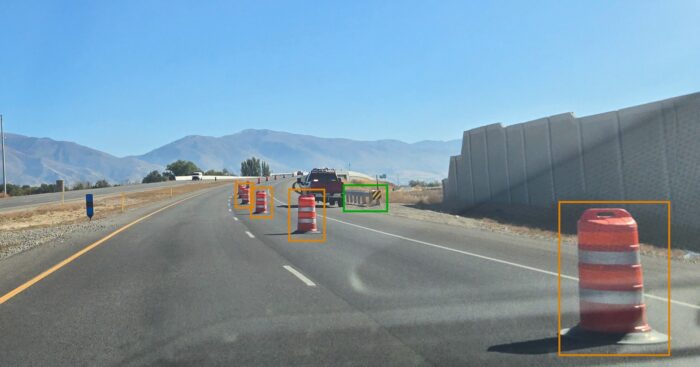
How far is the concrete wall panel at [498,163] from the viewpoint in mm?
33469

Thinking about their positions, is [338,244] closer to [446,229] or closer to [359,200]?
[446,229]

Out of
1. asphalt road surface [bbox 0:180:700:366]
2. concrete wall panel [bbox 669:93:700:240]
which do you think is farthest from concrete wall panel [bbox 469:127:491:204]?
asphalt road surface [bbox 0:180:700:366]

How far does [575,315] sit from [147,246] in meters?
12.8

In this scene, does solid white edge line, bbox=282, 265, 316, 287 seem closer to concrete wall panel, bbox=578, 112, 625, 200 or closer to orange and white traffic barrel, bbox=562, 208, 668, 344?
orange and white traffic barrel, bbox=562, 208, 668, 344

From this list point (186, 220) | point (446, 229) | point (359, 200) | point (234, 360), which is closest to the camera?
point (234, 360)

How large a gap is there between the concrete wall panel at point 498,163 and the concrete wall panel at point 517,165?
462 millimetres

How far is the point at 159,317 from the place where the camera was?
29.6 ft

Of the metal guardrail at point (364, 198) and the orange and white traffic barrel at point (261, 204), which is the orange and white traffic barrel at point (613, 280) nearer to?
the orange and white traffic barrel at point (261, 204)

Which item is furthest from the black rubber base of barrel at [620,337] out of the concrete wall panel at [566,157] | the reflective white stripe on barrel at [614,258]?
the concrete wall panel at [566,157]

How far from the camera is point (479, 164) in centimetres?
3681

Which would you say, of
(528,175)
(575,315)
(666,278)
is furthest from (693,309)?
(528,175)

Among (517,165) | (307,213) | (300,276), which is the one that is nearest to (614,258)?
(300,276)

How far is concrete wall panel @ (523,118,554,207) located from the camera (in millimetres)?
29109

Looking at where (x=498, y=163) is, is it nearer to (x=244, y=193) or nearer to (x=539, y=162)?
(x=539, y=162)
